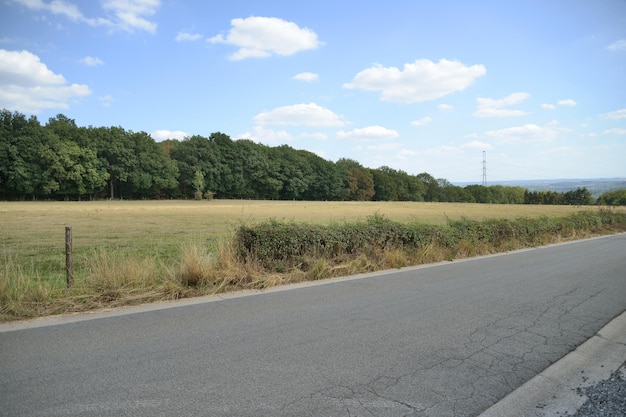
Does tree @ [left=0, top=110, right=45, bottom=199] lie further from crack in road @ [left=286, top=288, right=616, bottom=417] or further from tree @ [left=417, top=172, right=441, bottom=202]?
tree @ [left=417, top=172, right=441, bottom=202]

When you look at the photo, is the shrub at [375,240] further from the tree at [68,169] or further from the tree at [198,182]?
the tree at [198,182]

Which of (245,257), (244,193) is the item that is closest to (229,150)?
(244,193)

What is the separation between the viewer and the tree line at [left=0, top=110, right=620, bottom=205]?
6512 cm

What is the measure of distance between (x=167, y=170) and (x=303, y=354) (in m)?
82.9

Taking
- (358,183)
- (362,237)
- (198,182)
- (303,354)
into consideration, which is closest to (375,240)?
(362,237)

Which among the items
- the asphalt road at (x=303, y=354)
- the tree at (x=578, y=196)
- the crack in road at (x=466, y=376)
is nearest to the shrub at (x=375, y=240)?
the asphalt road at (x=303, y=354)

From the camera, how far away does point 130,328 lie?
16.6ft

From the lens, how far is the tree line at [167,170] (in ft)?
214

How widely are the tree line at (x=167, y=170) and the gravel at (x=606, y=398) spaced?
76117 millimetres

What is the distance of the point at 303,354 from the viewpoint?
165 inches

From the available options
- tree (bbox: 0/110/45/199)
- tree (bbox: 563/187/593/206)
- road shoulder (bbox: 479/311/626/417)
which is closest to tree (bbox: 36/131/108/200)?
tree (bbox: 0/110/45/199)

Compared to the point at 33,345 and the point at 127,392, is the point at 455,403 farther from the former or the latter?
the point at 33,345

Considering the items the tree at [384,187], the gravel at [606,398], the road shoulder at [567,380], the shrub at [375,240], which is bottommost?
the road shoulder at [567,380]

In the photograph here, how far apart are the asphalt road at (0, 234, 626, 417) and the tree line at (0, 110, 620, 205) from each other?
72265mm
